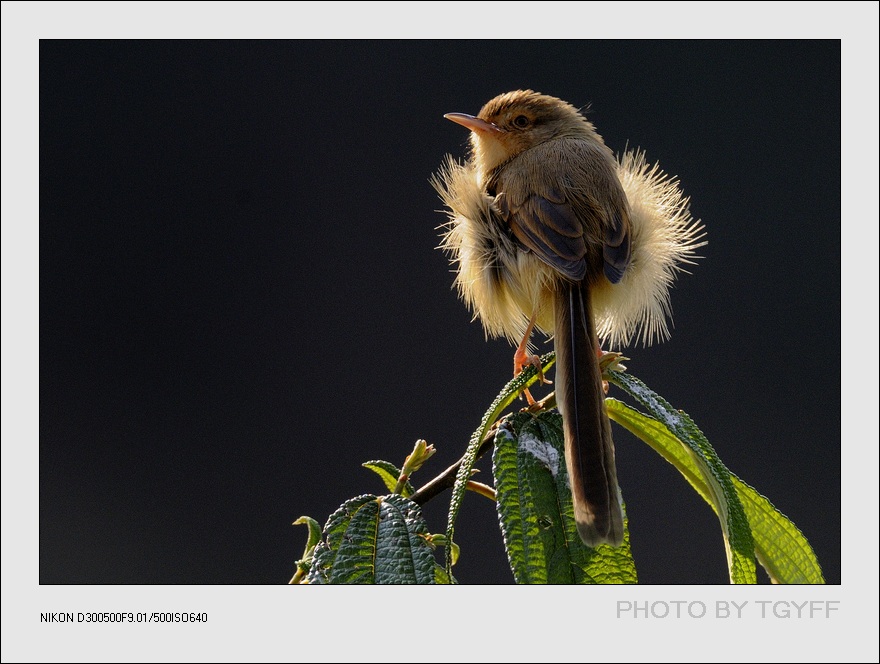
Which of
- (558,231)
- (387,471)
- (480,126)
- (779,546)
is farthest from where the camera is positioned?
(480,126)

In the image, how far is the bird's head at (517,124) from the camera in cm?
215

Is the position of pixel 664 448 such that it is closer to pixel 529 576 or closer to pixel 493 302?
pixel 529 576

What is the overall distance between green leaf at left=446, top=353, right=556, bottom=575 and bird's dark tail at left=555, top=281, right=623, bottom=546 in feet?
0.24

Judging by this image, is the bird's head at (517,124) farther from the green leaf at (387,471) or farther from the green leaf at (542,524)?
the green leaf at (542,524)

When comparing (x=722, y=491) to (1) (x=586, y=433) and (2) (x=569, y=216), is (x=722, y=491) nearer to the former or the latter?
(1) (x=586, y=433)

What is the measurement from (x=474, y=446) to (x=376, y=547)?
0.19 metres

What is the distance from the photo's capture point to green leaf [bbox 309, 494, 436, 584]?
104cm

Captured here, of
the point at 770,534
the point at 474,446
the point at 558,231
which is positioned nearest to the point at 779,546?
the point at 770,534

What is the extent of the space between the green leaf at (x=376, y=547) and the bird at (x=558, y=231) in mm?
424

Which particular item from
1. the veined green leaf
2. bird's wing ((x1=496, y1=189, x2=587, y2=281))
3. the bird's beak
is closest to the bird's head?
the bird's beak

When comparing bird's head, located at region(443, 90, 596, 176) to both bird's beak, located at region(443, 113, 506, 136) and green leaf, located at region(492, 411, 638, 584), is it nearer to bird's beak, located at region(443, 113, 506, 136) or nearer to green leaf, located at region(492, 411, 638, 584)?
bird's beak, located at region(443, 113, 506, 136)

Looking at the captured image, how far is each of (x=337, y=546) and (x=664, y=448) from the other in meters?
0.51

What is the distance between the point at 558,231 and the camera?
1.72 metres

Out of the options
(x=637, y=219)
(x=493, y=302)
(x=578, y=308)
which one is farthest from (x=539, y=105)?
(x=578, y=308)
